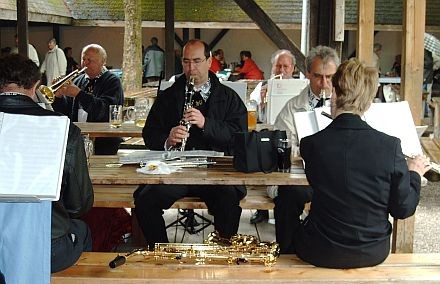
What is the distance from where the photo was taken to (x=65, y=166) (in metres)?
2.68

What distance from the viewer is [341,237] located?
9.17 ft

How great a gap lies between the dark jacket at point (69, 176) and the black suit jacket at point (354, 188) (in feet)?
2.82

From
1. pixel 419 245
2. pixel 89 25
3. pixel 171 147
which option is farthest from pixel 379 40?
pixel 171 147

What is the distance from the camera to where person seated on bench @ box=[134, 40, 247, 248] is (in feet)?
12.6

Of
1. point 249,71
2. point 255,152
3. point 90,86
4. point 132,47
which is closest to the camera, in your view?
point 255,152

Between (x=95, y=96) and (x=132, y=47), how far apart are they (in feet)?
27.5

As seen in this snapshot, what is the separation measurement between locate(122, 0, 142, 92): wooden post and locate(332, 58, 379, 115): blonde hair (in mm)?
11276

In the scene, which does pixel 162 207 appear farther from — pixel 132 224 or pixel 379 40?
pixel 379 40

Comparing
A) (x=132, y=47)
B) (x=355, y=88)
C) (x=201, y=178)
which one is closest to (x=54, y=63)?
(x=132, y=47)

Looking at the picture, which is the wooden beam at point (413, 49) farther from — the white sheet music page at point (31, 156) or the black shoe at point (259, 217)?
the white sheet music page at point (31, 156)

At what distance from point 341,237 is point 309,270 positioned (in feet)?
0.75

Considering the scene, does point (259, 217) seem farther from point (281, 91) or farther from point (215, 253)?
point (215, 253)

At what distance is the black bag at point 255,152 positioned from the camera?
10.8 ft

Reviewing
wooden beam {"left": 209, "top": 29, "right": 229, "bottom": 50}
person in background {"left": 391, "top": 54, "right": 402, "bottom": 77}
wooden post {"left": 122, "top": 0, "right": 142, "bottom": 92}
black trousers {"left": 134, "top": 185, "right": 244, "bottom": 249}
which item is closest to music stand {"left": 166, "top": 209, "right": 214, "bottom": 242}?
black trousers {"left": 134, "top": 185, "right": 244, "bottom": 249}
